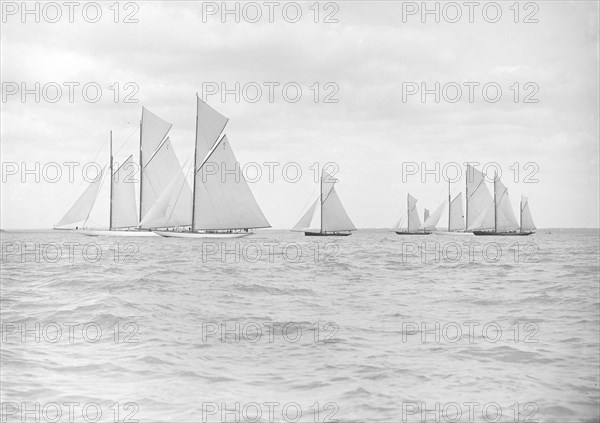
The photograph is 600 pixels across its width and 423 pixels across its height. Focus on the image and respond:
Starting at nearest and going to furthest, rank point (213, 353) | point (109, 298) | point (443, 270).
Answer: point (213, 353), point (109, 298), point (443, 270)

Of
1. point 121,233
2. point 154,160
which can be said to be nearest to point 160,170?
point 154,160

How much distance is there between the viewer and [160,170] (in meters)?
71.9

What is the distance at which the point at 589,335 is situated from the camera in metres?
12.3

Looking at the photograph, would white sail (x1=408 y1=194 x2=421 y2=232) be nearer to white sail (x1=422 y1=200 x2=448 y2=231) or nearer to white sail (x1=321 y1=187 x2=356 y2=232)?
white sail (x1=422 y1=200 x2=448 y2=231)

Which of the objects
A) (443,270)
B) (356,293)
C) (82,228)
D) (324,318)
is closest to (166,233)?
(82,228)

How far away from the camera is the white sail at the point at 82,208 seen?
68562 millimetres

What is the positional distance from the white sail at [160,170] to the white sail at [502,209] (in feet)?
182

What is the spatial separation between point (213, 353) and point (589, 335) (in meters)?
7.53

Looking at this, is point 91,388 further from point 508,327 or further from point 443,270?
point 443,270

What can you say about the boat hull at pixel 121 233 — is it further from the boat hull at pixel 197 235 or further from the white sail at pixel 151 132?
the white sail at pixel 151 132

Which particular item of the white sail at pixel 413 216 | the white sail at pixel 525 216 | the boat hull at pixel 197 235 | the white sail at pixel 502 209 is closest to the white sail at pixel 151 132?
the boat hull at pixel 197 235

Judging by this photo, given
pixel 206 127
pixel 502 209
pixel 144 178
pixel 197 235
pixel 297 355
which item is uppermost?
pixel 206 127

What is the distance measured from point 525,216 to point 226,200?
2856 inches

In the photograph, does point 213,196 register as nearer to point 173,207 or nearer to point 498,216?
point 173,207
